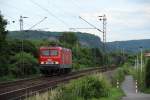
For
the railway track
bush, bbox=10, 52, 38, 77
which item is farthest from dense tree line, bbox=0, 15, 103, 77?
the railway track

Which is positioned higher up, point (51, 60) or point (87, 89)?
point (51, 60)

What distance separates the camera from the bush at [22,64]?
5859 cm

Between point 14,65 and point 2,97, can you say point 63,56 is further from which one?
point 2,97

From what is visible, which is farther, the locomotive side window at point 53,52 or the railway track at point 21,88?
the locomotive side window at point 53,52

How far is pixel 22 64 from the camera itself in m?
60.0

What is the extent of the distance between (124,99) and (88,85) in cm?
215

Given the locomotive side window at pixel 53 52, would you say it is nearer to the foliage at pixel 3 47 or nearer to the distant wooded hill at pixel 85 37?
the foliage at pixel 3 47

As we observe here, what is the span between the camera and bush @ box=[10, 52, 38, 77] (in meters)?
58.6

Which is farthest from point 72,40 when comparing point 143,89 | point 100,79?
point 100,79

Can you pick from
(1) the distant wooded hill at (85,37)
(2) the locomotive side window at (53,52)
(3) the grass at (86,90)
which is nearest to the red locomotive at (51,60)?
(2) the locomotive side window at (53,52)

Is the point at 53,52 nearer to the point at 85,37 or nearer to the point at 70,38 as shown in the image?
the point at 70,38

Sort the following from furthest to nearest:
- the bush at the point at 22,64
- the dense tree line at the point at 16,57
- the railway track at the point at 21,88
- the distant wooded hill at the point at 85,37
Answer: the distant wooded hill at the point at 85,37, the bush at the point at 22,64, the dense tree line at the point at 16,57, the railway track at the point at 21,88

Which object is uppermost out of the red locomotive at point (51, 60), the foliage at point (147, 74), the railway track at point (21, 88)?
the red locomotive at point (51, 60)

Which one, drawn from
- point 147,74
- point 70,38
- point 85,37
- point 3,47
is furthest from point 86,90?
point 85,37
